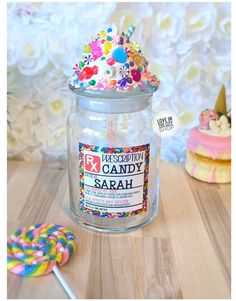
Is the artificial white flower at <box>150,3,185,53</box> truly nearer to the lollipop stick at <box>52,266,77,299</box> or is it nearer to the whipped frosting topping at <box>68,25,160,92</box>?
the whipped frosting topping at <box>68,25,160,92</box>

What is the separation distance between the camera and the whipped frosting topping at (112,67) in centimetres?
66

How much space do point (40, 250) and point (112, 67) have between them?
329 mm

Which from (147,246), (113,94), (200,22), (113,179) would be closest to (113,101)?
(113,94)

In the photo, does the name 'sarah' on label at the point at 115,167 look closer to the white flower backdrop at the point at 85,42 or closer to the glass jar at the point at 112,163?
the glass jar at the point at 112,163

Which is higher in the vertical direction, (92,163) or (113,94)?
(113,94)

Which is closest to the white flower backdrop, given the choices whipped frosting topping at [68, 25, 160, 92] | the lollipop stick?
whipped frosting topping at [68, 25, 160, 92]

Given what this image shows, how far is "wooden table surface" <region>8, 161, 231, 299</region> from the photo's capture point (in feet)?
2.00

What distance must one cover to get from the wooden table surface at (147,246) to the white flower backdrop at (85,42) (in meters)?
0.15

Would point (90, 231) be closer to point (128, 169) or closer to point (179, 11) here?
point (128, 169)

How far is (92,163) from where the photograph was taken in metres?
0.71

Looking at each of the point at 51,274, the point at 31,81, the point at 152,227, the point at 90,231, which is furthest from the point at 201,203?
the point at 31,81

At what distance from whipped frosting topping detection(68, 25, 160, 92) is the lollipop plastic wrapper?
264 mm

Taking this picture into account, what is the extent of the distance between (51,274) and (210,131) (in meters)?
0.50

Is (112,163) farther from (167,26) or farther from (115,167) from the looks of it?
(167,26)
